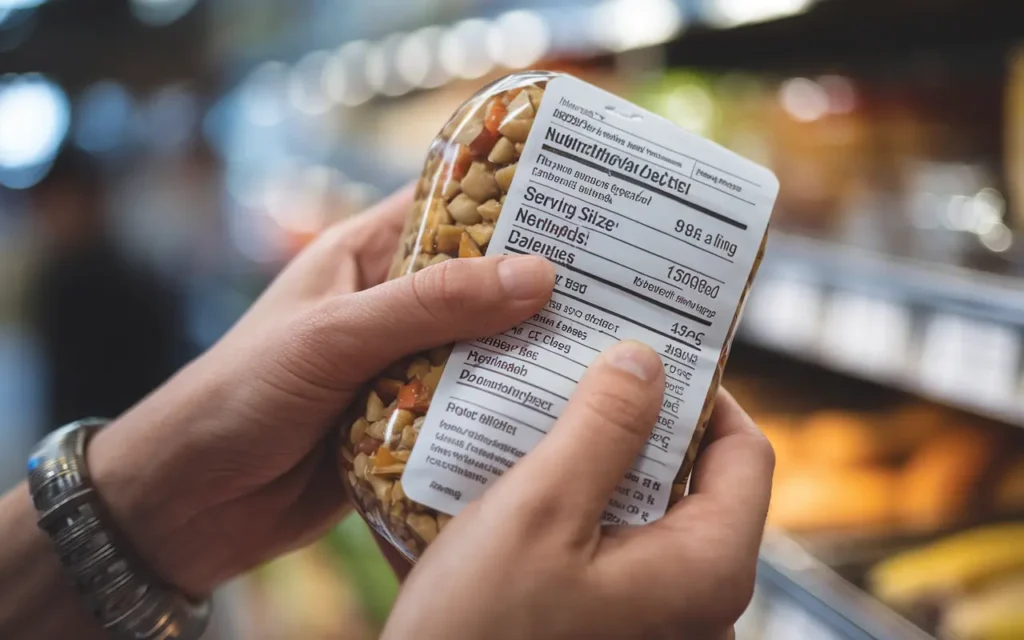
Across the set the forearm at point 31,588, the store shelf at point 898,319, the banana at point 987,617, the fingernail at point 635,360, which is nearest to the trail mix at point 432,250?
the fingernail at point 635,360

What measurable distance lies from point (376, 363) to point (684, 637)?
0.29m

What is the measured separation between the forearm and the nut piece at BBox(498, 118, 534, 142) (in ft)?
2.18

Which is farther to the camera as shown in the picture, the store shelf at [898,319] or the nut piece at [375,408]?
the store shelf at [898,319]

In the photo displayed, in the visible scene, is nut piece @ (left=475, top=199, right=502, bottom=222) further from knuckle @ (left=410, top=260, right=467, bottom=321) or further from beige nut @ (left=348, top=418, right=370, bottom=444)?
beige nut @ (left=348, top=418, right=370, bottom=444)

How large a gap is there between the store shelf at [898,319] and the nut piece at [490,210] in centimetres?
68

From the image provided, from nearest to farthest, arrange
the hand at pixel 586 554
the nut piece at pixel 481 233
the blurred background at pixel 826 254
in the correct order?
the hand at pixel 586 554 < the nut piece at pixel 481 233 < the blurred background at pixel 826 254

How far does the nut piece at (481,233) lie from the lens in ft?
1.97

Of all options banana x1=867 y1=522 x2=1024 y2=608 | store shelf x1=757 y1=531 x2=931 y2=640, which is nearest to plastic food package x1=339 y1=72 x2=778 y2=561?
store shelf x1=757 y1=531 x2=931 y2=640

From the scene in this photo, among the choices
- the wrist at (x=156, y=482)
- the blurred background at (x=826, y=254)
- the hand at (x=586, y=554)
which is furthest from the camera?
the blurred background at (x=826, y=254)

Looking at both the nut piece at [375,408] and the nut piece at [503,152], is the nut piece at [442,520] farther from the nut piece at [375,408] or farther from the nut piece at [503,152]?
the nut piece at [503,152]

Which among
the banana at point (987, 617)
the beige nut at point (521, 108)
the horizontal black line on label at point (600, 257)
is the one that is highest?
the beige nut at point (521, 108)

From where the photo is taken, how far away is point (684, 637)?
21.1 inches

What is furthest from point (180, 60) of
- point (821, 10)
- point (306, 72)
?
point (821, 10)

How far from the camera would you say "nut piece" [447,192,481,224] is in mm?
610
